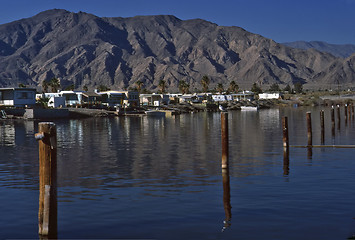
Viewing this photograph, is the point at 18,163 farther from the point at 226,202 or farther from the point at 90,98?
the point at 90,98

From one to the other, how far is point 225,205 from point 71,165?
19.3 metres

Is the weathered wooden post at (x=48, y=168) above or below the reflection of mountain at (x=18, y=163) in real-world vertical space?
above

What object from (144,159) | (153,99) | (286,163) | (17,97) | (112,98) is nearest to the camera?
(286,163)

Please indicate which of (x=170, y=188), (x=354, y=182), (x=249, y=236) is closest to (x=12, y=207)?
(x=170, y=188)

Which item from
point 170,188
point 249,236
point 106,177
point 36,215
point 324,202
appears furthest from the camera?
point 106,177

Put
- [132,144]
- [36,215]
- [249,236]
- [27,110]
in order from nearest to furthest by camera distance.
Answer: [249,236], [36,215], [132,144], [27,110]

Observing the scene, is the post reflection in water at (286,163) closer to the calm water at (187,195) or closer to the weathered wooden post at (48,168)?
the calm water at (187,195)

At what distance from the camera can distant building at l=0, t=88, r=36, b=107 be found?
125312mm

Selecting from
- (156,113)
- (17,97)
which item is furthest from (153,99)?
(17,97)

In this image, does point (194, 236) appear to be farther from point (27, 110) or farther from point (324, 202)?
point (27, 110)

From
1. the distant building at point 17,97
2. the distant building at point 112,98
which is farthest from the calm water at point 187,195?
the distant building at point 112,98

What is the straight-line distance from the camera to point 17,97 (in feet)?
412

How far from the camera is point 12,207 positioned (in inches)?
901

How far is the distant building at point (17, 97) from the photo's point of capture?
125312 millimetres
